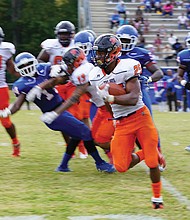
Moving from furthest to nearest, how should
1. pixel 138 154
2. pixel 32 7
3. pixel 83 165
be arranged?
pixel 32 7 < pixel 83 165 < pixel 138 154

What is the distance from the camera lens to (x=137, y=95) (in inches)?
182

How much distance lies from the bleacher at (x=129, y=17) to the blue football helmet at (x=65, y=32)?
53.8ft

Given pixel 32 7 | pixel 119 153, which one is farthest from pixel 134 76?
pixel 32 7

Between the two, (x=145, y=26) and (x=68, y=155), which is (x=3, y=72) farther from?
(x=145, y=26)

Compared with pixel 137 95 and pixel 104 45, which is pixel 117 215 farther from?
pixel 104 45

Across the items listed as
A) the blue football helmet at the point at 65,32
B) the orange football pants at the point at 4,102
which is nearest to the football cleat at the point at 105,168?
the orange football pants at the point at 4,102

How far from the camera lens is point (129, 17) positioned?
80.2 feet

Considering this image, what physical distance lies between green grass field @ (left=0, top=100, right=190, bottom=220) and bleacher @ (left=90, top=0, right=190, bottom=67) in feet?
53.3

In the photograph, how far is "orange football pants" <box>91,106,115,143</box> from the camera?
597 cm

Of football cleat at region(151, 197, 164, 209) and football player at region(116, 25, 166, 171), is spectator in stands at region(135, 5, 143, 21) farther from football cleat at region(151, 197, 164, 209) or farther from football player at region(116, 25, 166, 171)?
football cleat at region(151, 197, 164, 209)

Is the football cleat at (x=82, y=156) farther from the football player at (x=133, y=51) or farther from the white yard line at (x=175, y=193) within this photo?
the white yard line at (x=175, y=193)

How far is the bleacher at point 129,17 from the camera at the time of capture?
78.0 ft

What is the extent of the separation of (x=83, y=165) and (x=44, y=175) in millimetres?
735

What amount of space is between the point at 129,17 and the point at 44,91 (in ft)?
62.4
